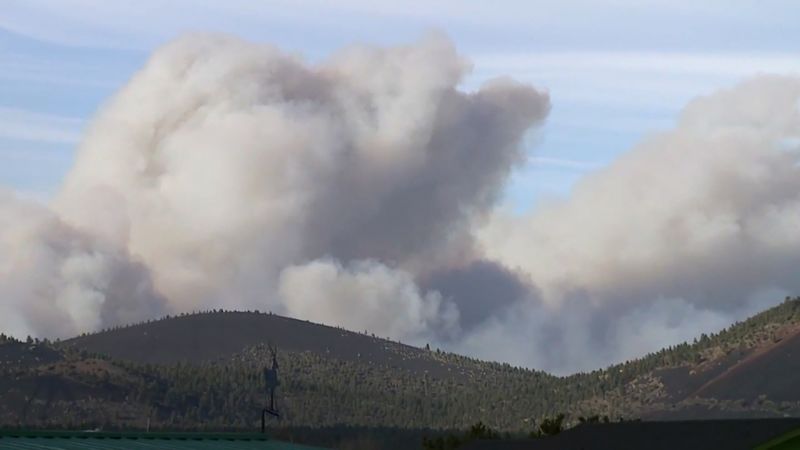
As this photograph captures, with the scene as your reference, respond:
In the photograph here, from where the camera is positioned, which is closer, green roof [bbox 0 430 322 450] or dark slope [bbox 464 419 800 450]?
green roof [bbox 0 430 322 450]

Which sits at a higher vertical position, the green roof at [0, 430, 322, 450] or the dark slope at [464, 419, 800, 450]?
the dark slope at [464, 419, 800, 450]

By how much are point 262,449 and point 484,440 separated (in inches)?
2721

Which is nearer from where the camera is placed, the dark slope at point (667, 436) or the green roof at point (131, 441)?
the green roof at point (131, 441)

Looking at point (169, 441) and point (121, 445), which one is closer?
point (121, 445)

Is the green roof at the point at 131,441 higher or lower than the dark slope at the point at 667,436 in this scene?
lower

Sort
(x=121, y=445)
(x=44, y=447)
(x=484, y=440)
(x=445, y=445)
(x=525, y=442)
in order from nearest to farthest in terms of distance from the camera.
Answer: (x=44, y=447) → (x=121, y=445) → (x=525, y=442) → (x=484, y=440) → (x=445, y=445)

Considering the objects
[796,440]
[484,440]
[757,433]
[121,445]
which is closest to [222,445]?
[121,445]

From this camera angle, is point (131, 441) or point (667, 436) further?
point (667, 436)

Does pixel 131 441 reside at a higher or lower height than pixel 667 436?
lower

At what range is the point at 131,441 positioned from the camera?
287ft

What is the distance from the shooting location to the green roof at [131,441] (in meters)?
78.2

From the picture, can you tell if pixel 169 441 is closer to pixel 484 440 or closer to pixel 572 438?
pixel 572 438

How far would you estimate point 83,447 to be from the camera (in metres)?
78.9

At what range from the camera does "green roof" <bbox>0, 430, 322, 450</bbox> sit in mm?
78250
